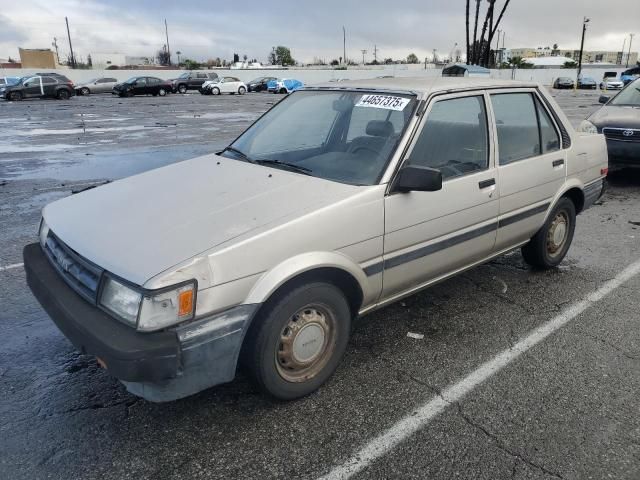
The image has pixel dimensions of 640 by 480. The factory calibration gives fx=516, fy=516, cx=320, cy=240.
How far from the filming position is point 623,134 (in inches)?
310

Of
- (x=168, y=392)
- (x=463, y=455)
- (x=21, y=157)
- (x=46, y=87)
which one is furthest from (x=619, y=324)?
(x=46, y=87)

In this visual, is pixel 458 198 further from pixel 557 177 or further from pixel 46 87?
pixel 46 87

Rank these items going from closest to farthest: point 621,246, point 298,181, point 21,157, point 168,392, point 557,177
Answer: point 168,392
point 298,181
point 557,177
point 621,246
point 21,157

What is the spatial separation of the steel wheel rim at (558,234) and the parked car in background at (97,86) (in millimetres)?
38801

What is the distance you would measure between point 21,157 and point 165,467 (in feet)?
34.3

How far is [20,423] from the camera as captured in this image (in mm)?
2662

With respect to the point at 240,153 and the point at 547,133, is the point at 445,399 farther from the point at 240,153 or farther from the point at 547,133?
the point at 547,133

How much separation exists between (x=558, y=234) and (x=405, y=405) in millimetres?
2640

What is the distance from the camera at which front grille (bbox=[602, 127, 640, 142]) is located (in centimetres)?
777

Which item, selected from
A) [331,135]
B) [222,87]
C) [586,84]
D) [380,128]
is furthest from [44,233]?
[586,84]

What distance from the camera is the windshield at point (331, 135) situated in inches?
124

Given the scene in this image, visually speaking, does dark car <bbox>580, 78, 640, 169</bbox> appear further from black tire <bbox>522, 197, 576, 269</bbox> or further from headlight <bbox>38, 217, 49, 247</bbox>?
headlight <bbox>38, 217, 49, 247</bbox>

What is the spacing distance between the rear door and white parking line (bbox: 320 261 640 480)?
0.69 meters

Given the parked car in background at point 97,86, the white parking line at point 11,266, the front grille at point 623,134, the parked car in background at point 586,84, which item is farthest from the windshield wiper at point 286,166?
the parked car in background at point 586,84
